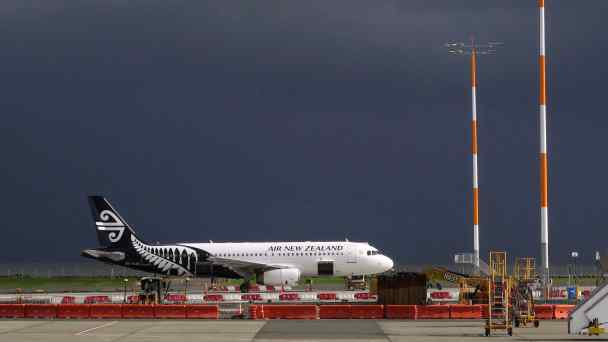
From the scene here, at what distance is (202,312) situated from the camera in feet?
159

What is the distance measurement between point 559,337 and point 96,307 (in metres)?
22.8

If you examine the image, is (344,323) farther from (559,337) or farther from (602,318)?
(602,318)

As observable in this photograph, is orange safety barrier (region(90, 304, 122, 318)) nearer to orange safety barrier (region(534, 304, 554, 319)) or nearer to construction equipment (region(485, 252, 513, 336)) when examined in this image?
construction equipment (region(485, 252, 513, 336))

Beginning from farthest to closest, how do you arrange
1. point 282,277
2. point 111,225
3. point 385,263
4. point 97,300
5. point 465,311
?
point 111,225 < point 385,263 < point 282,277 < point 97,300 < point 465,311

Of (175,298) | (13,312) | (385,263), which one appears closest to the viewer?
(13,312)

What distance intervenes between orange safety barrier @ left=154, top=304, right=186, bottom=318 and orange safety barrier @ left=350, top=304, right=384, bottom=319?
26.9ft

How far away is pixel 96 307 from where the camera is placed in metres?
48.6

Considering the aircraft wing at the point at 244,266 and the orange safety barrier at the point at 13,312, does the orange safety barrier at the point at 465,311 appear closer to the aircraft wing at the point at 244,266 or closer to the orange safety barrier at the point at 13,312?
the orange safety barrier at the point at 13,312

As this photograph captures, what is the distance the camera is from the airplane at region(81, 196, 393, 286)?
72.8m

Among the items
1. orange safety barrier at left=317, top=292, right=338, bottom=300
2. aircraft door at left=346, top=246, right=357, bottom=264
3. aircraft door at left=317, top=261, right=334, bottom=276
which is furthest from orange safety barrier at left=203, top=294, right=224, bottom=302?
aircraft door at left=346, top=246, right=357, bottom=264

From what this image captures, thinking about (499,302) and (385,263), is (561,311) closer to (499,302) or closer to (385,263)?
(499,302)

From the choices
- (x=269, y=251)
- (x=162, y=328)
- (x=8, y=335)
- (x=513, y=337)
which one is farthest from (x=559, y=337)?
(x=269, y=251)

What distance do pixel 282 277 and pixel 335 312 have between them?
75.7 feet

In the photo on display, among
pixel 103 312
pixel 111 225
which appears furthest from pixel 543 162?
pixel 111 225
